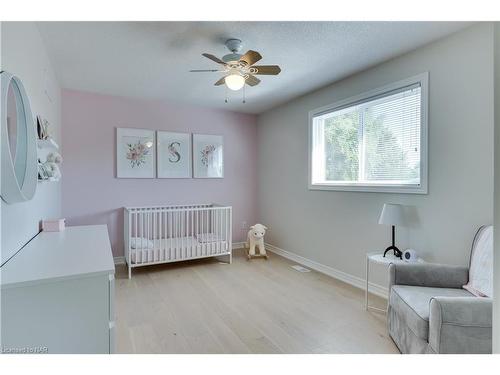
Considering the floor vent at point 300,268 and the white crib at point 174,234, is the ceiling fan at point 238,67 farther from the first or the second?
the floor vent at point 300,268

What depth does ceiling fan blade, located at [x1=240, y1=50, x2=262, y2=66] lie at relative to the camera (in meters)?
2.01

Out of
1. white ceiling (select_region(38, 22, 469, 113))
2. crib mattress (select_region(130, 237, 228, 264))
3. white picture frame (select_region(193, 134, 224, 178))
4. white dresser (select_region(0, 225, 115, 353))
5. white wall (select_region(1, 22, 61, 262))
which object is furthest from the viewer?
white picture frame (select_region(193, 134, 224, 178))

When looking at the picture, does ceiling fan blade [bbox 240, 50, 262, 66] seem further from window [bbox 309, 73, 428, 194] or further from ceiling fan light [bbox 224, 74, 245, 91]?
window [bbox 309, 73, 428, 194]

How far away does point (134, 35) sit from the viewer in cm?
217

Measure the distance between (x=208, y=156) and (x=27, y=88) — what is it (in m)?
2.82

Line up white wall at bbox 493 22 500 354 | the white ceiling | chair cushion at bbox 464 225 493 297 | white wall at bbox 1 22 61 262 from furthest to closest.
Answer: the white ceiling, chair cushion at bbox 464 225 493 297, white wall at bbox 1 22 61 262, white wall at bbox 493 22 500 354

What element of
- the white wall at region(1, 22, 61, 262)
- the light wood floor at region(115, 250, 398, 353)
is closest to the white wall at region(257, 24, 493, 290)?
the light wood floor at region(115, 250, 398, 353)

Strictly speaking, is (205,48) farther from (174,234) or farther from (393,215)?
(174,234)

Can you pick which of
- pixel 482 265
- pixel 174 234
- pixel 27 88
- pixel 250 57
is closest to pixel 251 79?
pixel 250 57

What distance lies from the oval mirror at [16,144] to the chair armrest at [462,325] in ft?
7.39

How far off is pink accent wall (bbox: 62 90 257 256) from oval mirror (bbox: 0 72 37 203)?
7.60 feet

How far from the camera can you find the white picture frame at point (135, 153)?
383cm

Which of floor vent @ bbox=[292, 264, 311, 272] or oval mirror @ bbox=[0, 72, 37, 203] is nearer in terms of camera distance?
oval mirror @ bbox=[0, 72, 37, 203]

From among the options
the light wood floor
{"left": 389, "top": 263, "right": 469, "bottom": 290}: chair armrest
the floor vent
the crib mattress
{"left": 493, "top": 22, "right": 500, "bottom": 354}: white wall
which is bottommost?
the light wood floor
